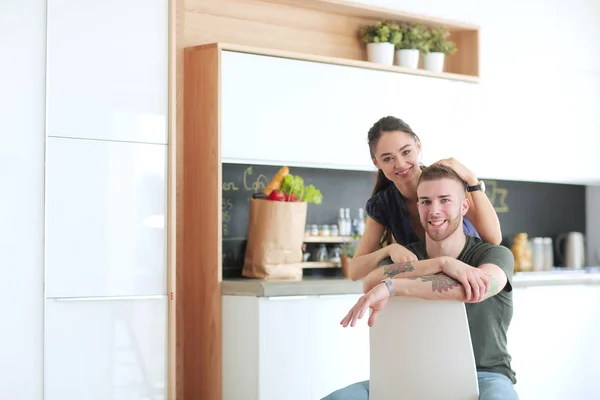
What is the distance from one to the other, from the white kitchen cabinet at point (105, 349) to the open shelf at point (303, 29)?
1.25 metres

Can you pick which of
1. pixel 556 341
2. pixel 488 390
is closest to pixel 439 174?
pixel 488 390

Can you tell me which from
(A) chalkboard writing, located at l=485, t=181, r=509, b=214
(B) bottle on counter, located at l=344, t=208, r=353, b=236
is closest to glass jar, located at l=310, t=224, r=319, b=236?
(B) bottle on counter, located at l=344, t=208, r=353, b=236

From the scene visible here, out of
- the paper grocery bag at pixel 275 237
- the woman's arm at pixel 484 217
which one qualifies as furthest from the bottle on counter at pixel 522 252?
the woman's arm at pixel 484 217

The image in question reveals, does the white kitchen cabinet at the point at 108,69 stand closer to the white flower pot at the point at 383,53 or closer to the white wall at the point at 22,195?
the white wall at the point at 22,195

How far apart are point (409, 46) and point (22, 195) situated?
2180 mm

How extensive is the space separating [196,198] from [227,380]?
0.83m

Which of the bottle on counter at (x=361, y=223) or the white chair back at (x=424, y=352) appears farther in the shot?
the bottle on counter at (x=361, y=223)

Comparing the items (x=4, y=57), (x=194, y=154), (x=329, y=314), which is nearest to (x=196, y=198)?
(x=194, y=154)

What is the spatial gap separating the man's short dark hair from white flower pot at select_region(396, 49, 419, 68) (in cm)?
225

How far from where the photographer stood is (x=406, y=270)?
232cm

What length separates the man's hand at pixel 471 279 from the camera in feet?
7.13

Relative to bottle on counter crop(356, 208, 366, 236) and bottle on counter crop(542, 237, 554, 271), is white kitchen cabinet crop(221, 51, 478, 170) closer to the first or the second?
bottle on counter crop(356, 208, 366, 236)

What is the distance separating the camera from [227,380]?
3816 mm

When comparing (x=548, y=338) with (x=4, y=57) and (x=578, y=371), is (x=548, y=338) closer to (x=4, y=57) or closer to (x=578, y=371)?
(x=578, y=371)
